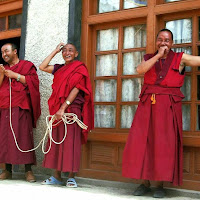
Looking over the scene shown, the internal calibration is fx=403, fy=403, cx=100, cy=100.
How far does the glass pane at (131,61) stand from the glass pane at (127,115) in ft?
1.49

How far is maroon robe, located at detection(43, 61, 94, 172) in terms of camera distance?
476 cm

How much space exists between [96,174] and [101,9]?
2.25 meters

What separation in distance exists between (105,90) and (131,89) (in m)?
0.41

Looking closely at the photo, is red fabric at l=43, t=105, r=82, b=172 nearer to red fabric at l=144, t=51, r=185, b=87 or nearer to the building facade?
the building facade

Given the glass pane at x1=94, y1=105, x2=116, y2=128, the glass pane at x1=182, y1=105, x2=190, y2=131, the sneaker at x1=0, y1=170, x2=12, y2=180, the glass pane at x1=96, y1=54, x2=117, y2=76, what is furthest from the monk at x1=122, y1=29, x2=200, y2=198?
the sneaker at x1=0, y1=170, x2=12, y2=180

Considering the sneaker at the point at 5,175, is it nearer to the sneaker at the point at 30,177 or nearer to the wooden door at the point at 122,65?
the sneaker at the point at 30,177

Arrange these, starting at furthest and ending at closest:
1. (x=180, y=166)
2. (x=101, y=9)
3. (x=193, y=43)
Result: (x=101, y=9) → (x=193, y=43) → (x=180, y=166)

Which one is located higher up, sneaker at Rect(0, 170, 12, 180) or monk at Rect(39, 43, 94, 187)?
monk at Rect(39, 43, 94, 187)

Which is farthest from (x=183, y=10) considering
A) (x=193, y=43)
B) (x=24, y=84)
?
(x=24, y=84)

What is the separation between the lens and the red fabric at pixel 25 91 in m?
5.31

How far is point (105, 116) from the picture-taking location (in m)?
5.36

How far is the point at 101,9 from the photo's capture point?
5.58m

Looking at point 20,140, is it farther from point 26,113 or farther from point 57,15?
point 57,15

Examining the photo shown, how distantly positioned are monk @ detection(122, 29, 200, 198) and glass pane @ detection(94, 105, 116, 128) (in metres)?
0.94
